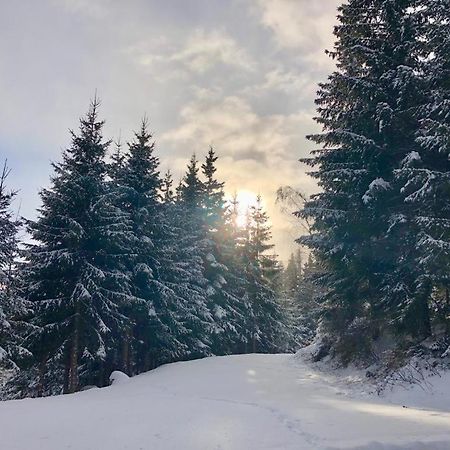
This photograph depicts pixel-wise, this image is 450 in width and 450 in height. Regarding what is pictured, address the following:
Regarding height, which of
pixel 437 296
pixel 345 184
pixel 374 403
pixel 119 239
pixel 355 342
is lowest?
pixel 374 403

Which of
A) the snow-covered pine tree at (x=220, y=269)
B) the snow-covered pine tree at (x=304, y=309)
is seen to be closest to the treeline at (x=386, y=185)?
the snow-covered pine tree at (x=220, y=269)

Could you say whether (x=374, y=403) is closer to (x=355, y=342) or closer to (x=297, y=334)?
(x=355, y=342)

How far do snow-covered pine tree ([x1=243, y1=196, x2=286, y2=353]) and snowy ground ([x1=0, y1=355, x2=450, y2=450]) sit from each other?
960 inches

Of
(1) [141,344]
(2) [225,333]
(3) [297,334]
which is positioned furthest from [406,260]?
(3) [297,334]

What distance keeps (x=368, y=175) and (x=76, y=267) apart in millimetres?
13873

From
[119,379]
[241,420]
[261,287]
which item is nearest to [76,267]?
[119,379]

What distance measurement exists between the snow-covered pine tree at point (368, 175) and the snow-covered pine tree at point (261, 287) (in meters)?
20.8

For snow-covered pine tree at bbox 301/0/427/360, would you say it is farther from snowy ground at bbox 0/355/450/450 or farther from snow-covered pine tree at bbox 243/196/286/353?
snow-covered pine tree at bbox 243/196/286/353

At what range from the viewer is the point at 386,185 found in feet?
48.0

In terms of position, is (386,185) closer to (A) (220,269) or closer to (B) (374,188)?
(B) (374,188)

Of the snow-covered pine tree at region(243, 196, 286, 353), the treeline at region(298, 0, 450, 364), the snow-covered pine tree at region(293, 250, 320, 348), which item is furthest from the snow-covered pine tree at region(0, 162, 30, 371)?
the snow-covered pine tree at region(293, 250, 320, 348)

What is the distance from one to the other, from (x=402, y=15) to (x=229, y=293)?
25057 millimetres

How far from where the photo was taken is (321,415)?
8305 mm

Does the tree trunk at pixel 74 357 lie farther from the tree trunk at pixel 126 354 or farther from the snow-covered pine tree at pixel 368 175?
the snow-covered pine tree at pixel 368 175
